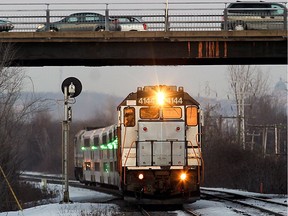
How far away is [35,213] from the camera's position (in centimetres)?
1925

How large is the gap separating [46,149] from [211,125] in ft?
141

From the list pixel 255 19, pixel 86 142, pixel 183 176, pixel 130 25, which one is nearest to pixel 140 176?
pixel 183 176

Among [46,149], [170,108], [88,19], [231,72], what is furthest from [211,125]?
[46,149]

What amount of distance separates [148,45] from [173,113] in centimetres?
645

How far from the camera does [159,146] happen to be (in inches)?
843

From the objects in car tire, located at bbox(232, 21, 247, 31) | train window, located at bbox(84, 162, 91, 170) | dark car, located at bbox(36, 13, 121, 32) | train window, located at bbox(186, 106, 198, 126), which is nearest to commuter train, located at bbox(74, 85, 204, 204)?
train window, located at bbox(186, 106, 198, 126)

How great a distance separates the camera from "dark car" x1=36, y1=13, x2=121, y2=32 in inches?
1128

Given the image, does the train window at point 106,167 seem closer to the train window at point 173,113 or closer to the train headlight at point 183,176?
the train window at point 173,113

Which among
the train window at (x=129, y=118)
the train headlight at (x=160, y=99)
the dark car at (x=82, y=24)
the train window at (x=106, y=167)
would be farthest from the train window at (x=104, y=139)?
the train headlight at (x=160, y=99)

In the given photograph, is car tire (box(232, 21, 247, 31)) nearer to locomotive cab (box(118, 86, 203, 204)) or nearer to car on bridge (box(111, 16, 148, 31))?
car on bridge (box(111, 16, 148, 31))

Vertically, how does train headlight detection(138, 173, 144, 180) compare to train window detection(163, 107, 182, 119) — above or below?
below

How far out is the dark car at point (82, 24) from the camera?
2866 centimetres

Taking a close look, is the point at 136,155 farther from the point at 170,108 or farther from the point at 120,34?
the point at 120,34

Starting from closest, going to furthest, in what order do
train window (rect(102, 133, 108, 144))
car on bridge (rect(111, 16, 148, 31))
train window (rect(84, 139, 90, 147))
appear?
train window (rect(102, 133, 108, 144))
car on bridge (rect(111, 16, 148, 31))
train window (rect(84, 139, 90, 147))
